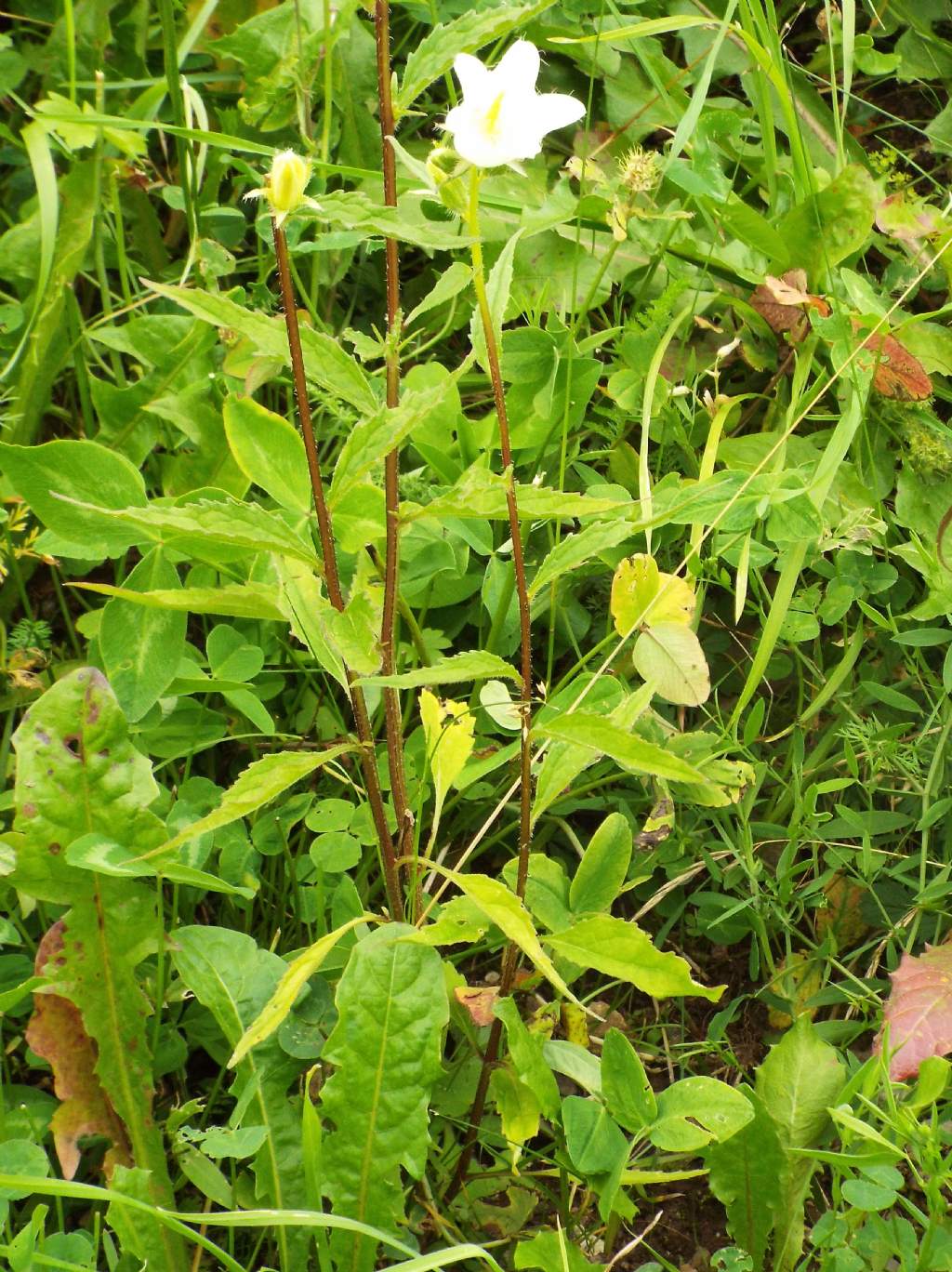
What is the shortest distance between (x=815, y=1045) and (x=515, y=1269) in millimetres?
470

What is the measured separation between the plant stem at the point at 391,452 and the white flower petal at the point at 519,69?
113 mm

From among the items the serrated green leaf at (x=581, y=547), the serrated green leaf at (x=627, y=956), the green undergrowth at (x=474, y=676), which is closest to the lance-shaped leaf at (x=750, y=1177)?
the green undergrowth at (x=474, y=676)

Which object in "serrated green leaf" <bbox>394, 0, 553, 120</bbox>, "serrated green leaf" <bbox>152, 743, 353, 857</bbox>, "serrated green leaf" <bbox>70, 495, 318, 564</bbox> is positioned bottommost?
"serrated green leaf" <bbox>152, 743, 353, 857</bbox>

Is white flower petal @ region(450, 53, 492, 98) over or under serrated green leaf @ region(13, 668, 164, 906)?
over

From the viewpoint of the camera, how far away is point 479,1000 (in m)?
1.56

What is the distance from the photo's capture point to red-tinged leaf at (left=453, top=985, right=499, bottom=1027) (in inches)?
60.7

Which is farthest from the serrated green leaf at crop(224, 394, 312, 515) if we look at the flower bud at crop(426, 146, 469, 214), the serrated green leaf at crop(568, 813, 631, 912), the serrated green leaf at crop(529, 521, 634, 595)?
the serrated green leaf at crop(568, 813, 631, 912)

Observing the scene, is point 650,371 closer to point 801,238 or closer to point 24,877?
point 801,238

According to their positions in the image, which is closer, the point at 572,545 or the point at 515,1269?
the point at 572,545

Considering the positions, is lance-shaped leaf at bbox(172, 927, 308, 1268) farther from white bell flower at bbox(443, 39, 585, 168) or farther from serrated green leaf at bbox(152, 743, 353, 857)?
white bell flower at bbox(443, 39, 585, 168)

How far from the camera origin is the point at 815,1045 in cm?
166

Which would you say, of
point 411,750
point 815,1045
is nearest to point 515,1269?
point 815,1045

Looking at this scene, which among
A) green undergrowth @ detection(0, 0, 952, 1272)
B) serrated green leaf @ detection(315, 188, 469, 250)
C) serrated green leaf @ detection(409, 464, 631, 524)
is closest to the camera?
serrated green leaf @ detection(315, 188, 469, 250)

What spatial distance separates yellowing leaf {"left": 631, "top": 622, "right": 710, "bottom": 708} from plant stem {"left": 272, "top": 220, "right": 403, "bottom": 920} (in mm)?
428
